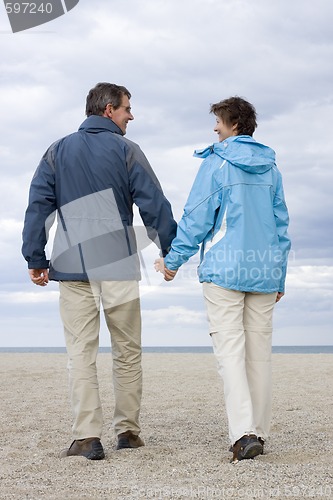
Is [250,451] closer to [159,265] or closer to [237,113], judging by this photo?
[159,265]

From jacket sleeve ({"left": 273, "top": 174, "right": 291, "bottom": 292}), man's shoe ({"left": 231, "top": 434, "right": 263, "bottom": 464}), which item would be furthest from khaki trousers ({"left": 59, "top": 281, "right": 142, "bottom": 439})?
jacket sleeve ({"left": 273, "top": 174, "right": 291, "bottom": 292})

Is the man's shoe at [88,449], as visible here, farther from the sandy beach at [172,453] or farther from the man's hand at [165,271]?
the man's hand at [165,271]

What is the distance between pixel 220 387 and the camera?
7.91 m

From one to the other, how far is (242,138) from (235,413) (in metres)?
1.58

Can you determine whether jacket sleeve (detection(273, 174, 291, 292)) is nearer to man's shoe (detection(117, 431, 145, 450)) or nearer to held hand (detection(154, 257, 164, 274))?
held hand (detection(154, 257, 164, 274))

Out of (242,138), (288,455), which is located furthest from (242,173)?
(288,455)

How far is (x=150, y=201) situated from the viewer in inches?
168

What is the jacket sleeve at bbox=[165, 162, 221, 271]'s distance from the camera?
154 inches

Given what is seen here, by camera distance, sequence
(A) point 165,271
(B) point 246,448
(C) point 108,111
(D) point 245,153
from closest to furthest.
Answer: (B) point 246,448
(D) point 245,153
(A) point 165,271
(C) point 108,111

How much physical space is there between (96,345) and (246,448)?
3.64 feet

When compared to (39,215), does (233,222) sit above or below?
below

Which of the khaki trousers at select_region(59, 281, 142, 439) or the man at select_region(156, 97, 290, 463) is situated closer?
the man at select_region(156, 97, 290, 463)

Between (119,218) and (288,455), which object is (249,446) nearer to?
(288,455)

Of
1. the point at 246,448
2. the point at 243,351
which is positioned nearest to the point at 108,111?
the point at 243,351
